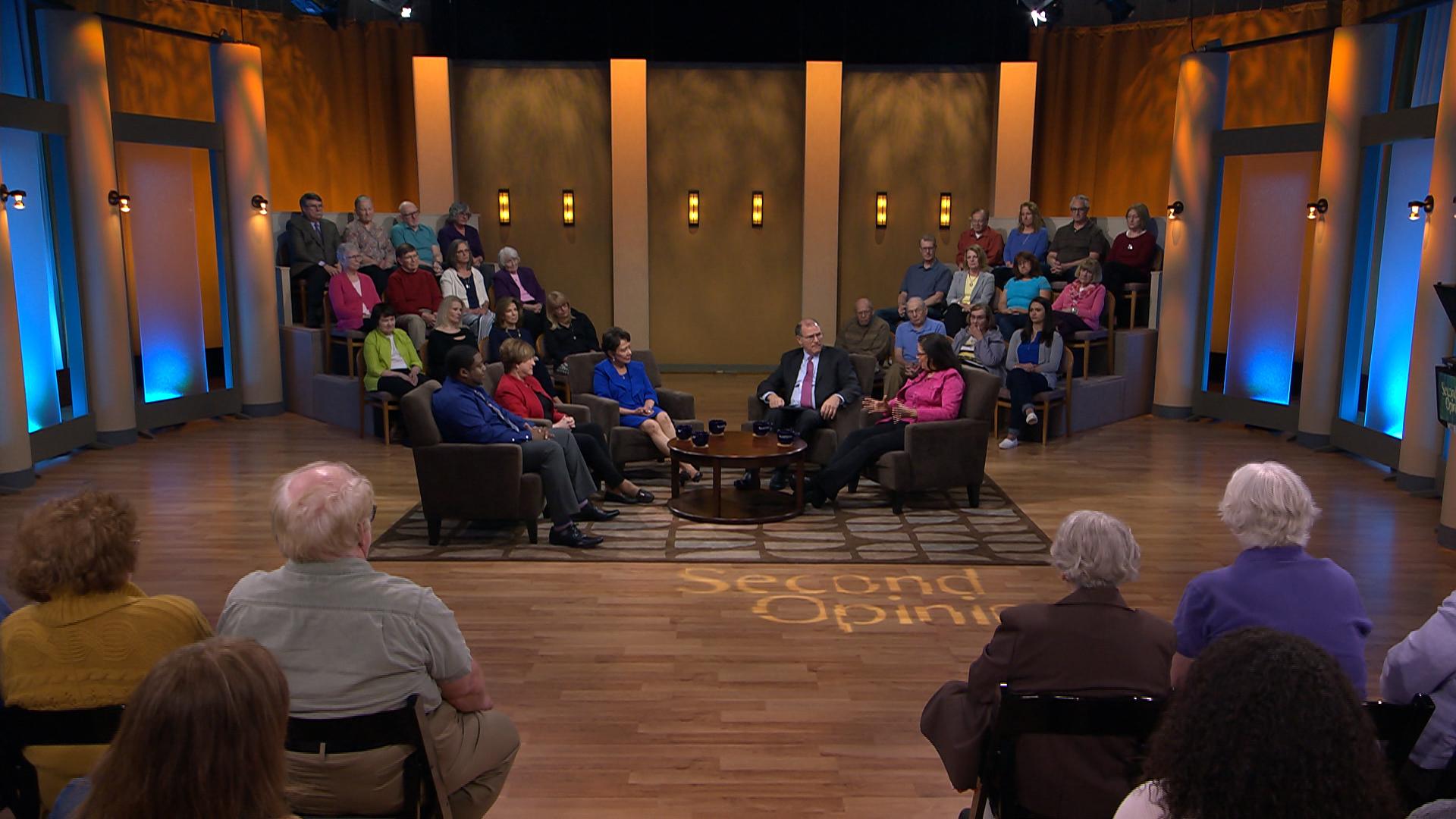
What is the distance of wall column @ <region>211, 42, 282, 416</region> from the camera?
10.0 metres

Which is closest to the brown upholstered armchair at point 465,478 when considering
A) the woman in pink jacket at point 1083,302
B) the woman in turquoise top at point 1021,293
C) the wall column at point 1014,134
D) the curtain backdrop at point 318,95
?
the woman in turquoise top at point 1021,293

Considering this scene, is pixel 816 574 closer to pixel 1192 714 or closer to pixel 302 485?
pixel 302 485

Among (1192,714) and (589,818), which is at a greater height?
(1192,714)

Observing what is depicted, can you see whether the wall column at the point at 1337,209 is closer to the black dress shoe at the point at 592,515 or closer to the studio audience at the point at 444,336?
the black dress shoe at the point at 592,515

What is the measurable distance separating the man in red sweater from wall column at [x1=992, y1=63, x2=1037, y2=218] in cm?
596

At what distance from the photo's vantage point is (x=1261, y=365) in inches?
401

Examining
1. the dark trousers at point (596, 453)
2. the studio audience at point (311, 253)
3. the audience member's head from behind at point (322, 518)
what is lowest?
the dark trousers at point (596, 453)

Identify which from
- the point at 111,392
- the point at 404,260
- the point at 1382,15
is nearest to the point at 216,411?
the point at 111,392

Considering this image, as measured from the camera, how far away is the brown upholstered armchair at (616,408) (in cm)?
773

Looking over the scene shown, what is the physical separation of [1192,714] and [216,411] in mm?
10019

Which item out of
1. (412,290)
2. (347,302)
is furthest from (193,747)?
(347,302)

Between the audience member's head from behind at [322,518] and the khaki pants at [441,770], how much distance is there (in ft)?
1.44


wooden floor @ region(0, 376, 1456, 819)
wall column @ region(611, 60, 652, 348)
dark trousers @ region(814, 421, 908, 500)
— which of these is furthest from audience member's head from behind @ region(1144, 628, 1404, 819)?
wall column @ region(611, 60, 652, 348)

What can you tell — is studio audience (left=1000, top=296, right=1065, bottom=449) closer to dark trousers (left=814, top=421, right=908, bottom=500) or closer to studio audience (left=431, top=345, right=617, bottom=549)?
dark trousers (left=814, top=421, right=908, bottom=500)
